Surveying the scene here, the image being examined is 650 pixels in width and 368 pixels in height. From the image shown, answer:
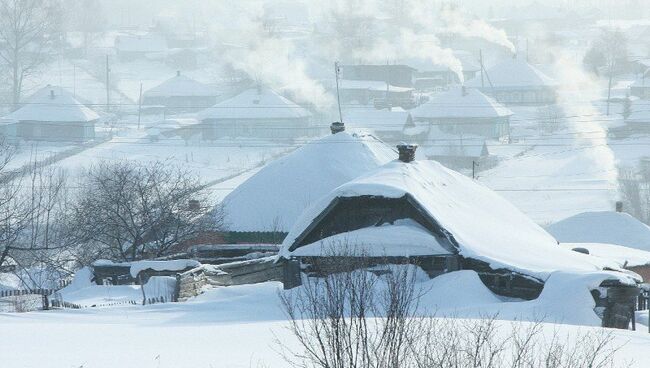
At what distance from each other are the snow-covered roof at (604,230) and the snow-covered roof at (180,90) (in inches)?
2299

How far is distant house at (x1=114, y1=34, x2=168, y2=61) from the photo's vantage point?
12756 cm

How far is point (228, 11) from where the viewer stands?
180m

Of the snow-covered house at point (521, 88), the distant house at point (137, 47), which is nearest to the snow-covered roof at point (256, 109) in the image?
the snow-covered house at point (521, 88)

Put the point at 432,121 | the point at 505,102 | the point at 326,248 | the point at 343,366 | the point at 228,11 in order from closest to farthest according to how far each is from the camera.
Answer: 1. the point at 343,366
2. the point at 326,248
3. the point at 432,121
4. the point at 505,102
5. the point at 228,11

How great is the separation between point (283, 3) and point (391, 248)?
548 ft

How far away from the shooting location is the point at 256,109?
274 ft

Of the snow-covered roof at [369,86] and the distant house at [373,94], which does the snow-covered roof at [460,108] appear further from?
the snow-covered roof at [369,86]

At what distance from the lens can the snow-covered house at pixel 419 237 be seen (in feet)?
74.7

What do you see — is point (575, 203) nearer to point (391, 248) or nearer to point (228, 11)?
point (391, 248)

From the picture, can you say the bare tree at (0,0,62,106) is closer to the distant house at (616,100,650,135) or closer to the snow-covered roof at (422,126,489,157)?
the snow-covered roof at (422,126,489,157)

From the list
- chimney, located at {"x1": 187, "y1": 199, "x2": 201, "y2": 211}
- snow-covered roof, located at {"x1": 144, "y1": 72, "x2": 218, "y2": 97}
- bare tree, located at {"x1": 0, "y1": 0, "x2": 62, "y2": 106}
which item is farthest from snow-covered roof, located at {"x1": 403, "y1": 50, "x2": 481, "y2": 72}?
chimney, located at {"x1": 187, "y1": 199, "x2": 201, "y2": 211}

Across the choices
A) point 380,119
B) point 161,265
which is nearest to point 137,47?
point 380,119

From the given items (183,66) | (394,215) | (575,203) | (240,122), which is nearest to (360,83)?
(240,122)

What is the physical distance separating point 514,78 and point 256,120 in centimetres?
2494
